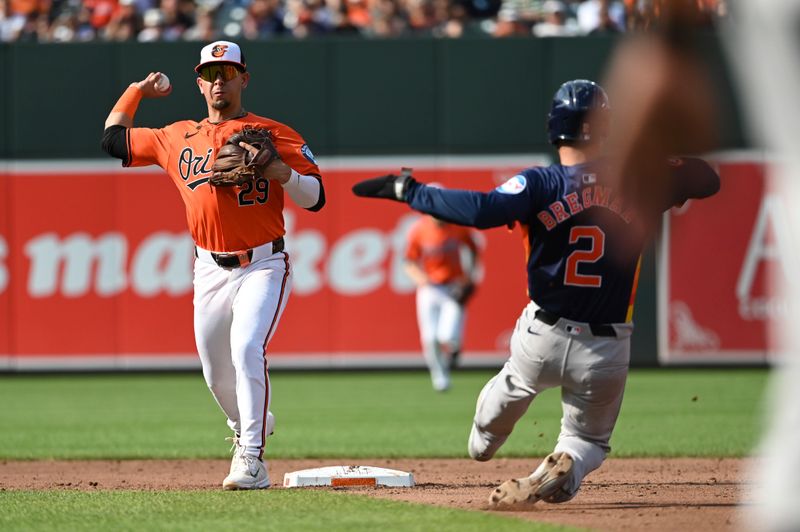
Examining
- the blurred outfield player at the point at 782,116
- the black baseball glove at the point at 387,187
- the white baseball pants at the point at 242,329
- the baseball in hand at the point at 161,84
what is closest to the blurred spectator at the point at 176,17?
the baseball in hand at the point at 161,84

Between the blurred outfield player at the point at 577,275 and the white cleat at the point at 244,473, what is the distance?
1.40m

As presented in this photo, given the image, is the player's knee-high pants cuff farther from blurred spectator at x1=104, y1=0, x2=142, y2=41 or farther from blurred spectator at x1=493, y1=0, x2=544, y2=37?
blurred spectator at x1=104, y1=0, x2=142, y2=41

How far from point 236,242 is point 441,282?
25.4 ft

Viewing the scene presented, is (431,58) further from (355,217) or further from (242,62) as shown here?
(242,62)

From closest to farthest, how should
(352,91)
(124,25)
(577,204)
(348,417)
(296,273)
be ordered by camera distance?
(577,204) < (348,417) < (296,273) < (352,91) < (124,25)

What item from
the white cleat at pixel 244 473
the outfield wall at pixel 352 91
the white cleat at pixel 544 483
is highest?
the outfield wall at pixel 352 91

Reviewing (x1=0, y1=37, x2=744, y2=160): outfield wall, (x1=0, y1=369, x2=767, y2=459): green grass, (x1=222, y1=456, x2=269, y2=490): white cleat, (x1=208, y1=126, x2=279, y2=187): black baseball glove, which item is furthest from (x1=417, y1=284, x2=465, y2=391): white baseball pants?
(x1=208, y1=126, x2=279, y2=187): black baseball glove

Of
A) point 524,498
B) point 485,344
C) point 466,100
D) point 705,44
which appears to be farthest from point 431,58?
point 705,44

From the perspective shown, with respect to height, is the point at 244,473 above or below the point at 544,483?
below

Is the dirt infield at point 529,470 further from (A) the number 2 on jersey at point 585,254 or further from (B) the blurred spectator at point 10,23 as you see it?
(B) the blurred spectator at point 10,23

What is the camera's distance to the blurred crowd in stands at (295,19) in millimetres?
16656

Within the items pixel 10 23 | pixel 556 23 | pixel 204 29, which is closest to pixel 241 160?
pixel 204 29

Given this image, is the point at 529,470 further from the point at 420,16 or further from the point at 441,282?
the point at 420,16

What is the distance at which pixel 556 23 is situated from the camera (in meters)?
16.7
